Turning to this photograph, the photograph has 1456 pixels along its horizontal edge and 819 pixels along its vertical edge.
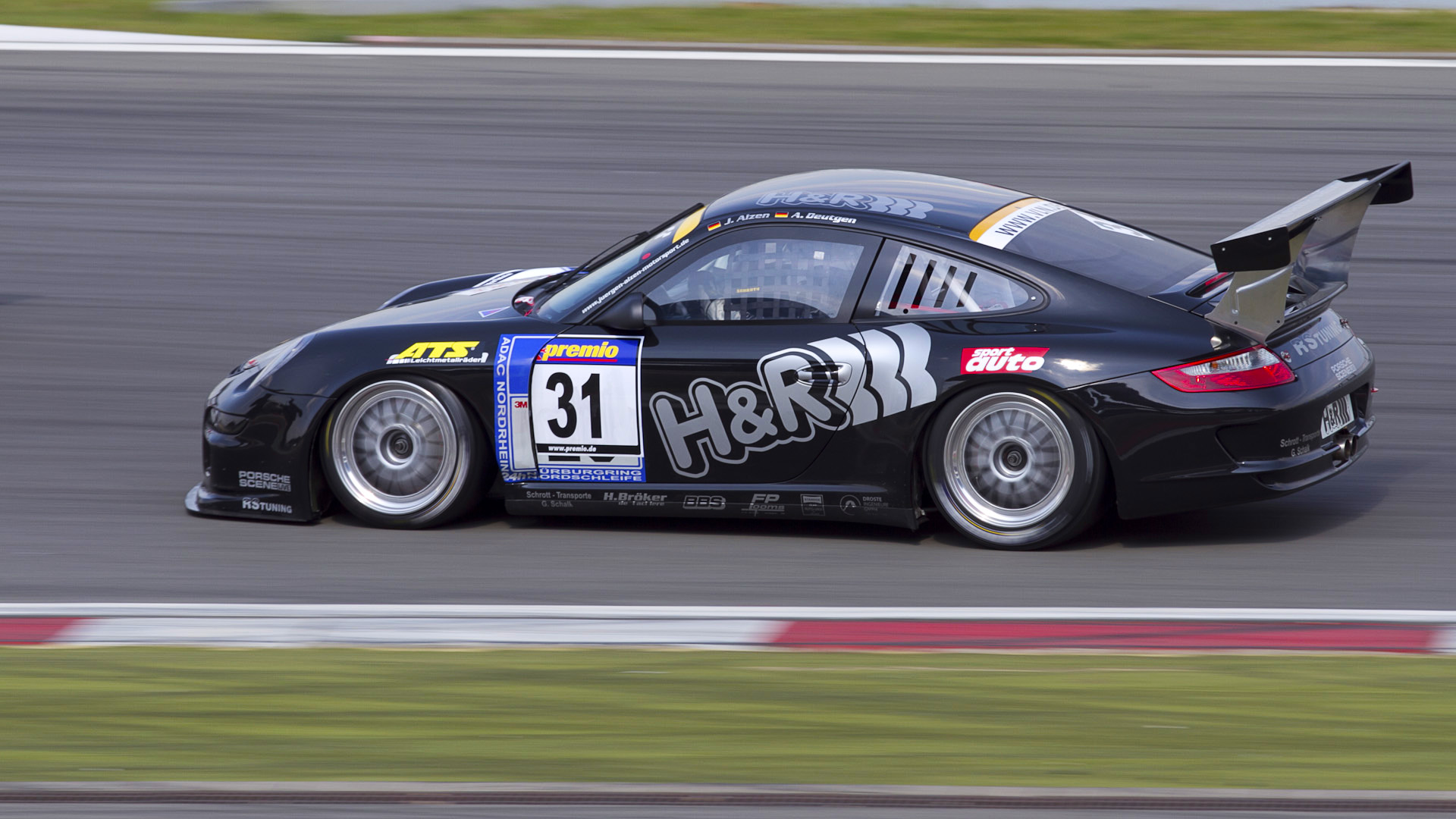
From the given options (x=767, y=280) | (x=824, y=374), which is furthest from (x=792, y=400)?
(x=767, y=280)

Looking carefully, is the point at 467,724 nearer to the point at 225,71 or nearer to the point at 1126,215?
the point at 1126,215

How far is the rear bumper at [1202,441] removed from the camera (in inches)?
242

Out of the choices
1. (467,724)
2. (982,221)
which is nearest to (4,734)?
(467,724)

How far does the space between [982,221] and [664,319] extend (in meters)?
1.25

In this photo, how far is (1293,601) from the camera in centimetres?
591

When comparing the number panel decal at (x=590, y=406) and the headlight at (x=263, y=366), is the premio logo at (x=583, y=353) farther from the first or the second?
the headlight at (x=263, y=366)

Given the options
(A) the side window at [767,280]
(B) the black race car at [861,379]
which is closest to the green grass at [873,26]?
(B) the black race car at [861,379]

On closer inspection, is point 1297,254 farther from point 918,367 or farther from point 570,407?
point 570,407

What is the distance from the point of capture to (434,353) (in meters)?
6.75

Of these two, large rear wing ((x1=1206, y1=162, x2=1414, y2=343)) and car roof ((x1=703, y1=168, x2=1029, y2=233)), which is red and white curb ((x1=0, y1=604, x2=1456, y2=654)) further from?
car roof ((x1=703, y1=168, x2=1029, y2=233))

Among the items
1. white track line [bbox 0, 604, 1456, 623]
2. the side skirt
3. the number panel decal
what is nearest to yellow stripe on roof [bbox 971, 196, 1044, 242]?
the side skirt

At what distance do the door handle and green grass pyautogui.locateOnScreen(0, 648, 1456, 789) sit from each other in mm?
1344

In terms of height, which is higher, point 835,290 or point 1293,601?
point 835,290

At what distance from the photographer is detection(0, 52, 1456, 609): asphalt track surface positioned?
20.9 ft
